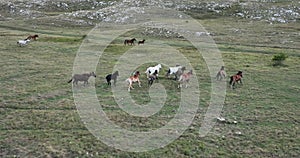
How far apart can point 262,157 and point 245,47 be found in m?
29.1

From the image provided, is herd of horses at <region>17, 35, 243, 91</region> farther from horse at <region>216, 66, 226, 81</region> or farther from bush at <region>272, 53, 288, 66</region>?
bush at <region>272, 53, 288, 66</region>

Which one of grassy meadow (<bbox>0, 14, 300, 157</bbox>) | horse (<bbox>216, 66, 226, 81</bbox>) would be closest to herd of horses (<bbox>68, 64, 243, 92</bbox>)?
horse (<bbox>216, 66, 226, 81</bbox>)

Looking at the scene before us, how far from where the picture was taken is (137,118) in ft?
62.6

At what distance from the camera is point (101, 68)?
29.9 meters

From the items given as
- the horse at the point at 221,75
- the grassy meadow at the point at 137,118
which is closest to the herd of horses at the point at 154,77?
the horse at the point at 221,75

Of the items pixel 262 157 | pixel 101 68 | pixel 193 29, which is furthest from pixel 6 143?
pixel 193 29

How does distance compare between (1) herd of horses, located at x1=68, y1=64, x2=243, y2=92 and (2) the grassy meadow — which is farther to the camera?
(1) herd of horses, located at x1=68, y1=64, x2=243, y2=92

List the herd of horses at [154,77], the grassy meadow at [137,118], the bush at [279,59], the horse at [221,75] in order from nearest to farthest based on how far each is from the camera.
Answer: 1. the grassy meadow at [137,118]
2. the herd of horses at [154,77]
3. the horse at [221,75]
4. the bush at [279,59]

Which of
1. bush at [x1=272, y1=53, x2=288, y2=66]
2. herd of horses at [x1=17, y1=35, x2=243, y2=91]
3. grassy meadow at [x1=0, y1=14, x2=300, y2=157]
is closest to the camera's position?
grassy meadow at [x1=0, y1=14, x2=300, y2=157]

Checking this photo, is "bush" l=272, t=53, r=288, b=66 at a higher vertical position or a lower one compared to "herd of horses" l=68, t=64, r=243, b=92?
higher

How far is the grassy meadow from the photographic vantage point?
15930 mm

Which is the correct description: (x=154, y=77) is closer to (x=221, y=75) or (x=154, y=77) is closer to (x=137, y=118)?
(x=221, y=75)

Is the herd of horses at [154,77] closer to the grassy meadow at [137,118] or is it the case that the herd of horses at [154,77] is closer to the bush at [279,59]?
the grassy meadow at [137,118]

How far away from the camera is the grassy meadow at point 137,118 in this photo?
1593cm
